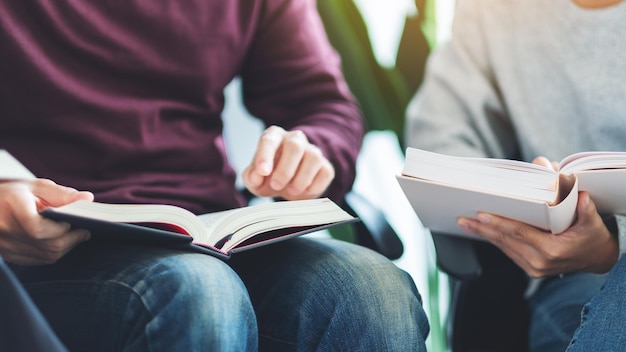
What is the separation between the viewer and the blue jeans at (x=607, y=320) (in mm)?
758

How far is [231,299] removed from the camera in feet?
2.30

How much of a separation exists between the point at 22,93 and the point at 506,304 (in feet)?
2.74

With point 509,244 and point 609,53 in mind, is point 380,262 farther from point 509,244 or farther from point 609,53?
point 609,53

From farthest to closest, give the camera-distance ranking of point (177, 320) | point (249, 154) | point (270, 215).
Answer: point (249, 154) → point (270, 215) → point (177, 320)

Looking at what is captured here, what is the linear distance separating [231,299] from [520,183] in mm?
378

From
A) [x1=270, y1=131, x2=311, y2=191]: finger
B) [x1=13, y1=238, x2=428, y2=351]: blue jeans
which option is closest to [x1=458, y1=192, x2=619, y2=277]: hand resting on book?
[x1=13, y1=238, x2=428, y2=351]: blue jeans

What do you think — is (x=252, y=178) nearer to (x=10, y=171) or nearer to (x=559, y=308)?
(x=10, y=171)

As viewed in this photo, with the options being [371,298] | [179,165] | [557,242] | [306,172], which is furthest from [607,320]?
[179,165]

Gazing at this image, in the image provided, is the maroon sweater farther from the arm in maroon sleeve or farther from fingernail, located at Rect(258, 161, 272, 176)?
fingernail, located at Rect(258, 161, 272, 176)

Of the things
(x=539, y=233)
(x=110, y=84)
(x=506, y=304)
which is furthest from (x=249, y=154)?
(x=539, y=233)

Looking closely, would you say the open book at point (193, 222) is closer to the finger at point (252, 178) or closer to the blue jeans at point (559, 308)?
the finger at point (252, 178)

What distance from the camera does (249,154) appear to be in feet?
4.81

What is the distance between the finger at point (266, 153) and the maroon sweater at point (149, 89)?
0.41 ft

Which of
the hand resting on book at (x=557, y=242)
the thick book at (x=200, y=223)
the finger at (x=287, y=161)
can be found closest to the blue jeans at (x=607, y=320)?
the hand resting on book at (x=557, y=242)
